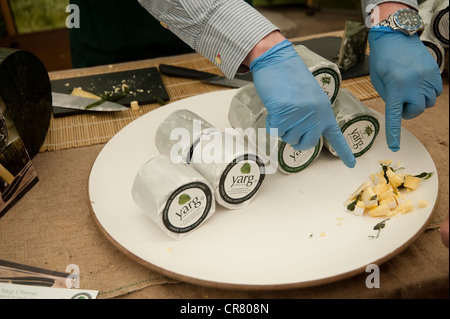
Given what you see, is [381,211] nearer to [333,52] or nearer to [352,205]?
[352,205]

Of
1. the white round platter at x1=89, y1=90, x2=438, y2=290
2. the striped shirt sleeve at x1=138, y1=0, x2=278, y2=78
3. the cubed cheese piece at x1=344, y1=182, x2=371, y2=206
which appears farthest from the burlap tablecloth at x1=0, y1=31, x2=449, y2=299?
the striped shirt sleeve at x1=138, y1=0, x2=278, y2=78

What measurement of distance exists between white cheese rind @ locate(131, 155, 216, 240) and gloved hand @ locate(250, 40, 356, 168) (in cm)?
24

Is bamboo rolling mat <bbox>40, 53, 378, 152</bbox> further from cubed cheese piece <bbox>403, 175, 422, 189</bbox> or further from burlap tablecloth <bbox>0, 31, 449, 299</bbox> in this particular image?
cubed cheese piece <bbox>403, 175, 422, 189</bbox>

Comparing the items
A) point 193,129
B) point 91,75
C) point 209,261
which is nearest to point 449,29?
point 193,129

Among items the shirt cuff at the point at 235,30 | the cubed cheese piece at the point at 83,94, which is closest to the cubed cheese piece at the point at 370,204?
the shirt cuff at the point at 235,30

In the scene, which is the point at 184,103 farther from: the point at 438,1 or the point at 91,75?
the point at 438,1

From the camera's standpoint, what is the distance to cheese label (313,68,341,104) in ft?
3.93

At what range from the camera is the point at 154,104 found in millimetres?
1627

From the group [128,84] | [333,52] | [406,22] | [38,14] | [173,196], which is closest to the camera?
[173,196]

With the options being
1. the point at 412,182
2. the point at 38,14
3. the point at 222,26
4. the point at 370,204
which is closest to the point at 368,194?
the point at 370,204

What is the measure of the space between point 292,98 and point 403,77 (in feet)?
1.05

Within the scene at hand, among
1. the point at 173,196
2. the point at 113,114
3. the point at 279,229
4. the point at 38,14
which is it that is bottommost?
the point at 38,14

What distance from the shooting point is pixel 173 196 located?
3.18 ft

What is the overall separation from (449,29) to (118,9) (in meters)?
1.23
